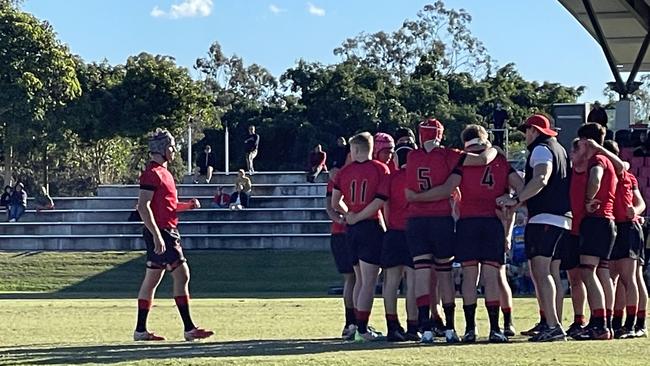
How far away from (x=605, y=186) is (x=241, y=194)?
29.7 m

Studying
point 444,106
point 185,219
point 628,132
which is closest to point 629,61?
point 628,132

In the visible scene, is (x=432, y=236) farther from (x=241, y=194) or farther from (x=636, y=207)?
→ (x=241, y=194)

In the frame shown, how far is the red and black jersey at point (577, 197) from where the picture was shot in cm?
1210

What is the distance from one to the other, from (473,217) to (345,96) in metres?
55.0

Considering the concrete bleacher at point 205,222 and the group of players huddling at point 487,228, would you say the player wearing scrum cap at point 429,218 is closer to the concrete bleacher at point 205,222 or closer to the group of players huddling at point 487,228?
the group of players huddling at point 487,228

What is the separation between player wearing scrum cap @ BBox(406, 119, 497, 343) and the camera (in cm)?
1178

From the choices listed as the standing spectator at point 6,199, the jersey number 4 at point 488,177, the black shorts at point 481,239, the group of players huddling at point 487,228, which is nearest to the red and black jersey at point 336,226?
the group of players huddling at point 487,228

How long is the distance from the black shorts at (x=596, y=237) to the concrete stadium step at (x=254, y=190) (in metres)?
29.9

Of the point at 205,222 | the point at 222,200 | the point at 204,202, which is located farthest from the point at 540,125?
the point at 204,202

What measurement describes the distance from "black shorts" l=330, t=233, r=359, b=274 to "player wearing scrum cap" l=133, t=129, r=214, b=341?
5.03 feet

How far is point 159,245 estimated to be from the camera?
1273 cm

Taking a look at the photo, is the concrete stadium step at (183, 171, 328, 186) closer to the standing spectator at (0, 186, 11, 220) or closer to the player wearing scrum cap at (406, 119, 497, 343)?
the standing spectator at (0, 186, 11, 220)

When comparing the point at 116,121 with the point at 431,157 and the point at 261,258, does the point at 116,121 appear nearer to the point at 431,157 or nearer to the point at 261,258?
the point at 261,258

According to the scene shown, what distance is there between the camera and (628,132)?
1053 inches
